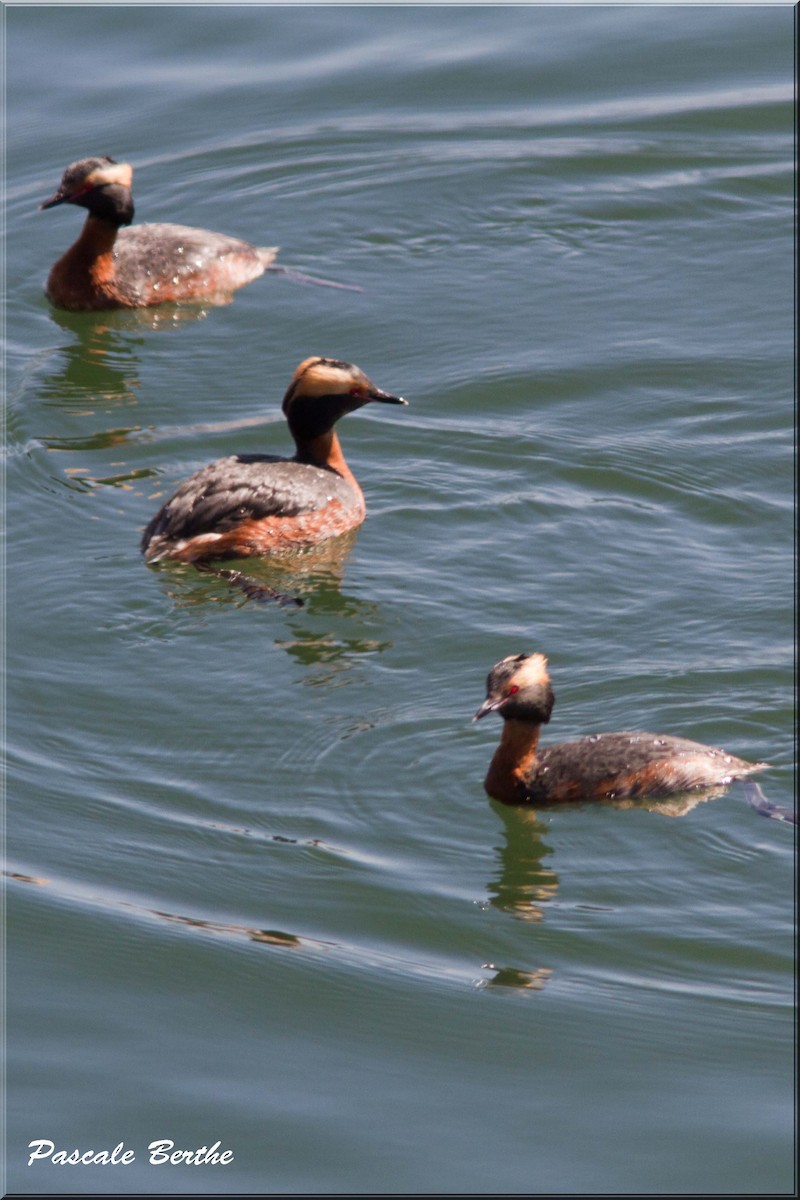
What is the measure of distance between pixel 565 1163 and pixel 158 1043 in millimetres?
1784

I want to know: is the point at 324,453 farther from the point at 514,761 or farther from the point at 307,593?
the point at 514,761

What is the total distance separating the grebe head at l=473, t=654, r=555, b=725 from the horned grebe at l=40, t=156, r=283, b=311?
7.09m

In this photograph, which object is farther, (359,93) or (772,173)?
(359,93)

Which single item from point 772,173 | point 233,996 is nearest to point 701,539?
point 233,996

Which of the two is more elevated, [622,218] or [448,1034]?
[622,218]

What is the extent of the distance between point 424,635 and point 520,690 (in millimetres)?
1677

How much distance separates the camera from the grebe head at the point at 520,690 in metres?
9.20

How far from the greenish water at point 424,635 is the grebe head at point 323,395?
0.60m

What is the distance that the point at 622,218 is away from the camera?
52.7 feet

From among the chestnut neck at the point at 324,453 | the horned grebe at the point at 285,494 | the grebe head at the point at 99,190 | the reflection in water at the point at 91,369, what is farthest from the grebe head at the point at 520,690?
the grebe head at the point at 99,190

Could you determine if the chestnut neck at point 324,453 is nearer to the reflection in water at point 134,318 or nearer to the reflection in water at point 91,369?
the reflection in water at point 91,369

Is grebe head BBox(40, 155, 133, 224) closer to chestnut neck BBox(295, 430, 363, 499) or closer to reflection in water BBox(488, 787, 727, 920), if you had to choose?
chestnut neck BBox(295, 430, 363, 499)

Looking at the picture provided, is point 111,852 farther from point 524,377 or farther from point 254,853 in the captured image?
point 524,377

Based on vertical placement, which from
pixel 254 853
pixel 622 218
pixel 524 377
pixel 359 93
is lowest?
pixel 254 853
